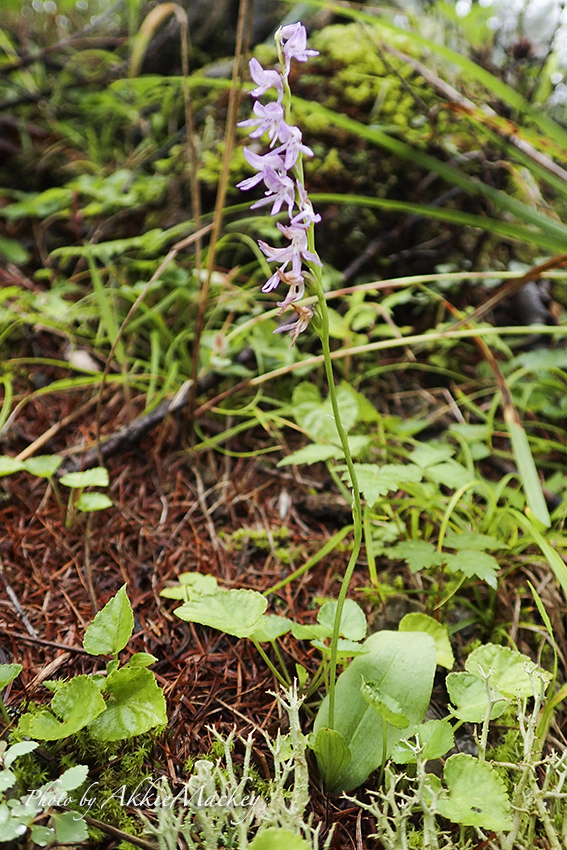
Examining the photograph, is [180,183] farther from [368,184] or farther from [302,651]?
[302,651]

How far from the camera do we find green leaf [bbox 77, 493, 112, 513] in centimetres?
143

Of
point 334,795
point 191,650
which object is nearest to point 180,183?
point 191,650

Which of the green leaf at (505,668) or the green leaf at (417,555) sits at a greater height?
the green leaf at (417,555)

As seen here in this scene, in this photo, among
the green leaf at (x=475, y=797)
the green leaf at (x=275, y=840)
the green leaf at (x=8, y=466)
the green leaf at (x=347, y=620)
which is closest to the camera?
the green leaf at (x=275, y=840)

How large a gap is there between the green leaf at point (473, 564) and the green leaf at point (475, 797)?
35cm

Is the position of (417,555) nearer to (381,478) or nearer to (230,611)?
(381,478)

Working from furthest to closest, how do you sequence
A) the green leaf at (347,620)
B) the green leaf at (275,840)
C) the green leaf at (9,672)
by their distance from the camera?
the green leaf at (347,620) → the green leaf at (9,672) → the green leaf at (275,840)

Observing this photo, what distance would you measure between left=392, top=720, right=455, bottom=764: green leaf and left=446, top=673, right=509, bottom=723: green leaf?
57mm

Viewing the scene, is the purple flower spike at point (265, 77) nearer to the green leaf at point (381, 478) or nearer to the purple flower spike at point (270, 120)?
the purple flower spike at point (270, 120)

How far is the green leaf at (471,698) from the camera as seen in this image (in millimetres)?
1001

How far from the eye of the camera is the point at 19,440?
1755mm

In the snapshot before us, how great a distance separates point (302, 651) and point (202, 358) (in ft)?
3.54

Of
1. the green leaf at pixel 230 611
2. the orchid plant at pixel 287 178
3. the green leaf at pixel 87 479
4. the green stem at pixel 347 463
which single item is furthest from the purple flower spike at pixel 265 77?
the green leaf at pixel 87 479

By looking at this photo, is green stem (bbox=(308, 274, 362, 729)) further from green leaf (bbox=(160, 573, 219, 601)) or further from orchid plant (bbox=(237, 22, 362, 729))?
green leaf (bbox=(160, 573, 219, 601))
